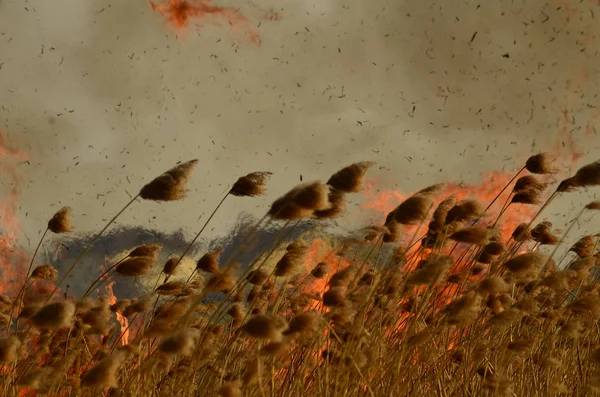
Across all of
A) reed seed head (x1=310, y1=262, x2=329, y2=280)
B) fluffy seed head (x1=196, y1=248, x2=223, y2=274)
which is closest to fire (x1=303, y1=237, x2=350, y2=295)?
reed seed head (x1=310, y1=262, x2=329, y2=280)

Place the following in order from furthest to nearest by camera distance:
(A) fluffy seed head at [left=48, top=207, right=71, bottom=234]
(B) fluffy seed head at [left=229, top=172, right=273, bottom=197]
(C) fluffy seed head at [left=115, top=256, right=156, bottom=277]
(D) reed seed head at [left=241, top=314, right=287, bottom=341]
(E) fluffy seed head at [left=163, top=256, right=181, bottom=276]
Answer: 1. (E) fluffy seed head at [left=163, top=256, right=181, bottom=276]
2. (A) fluffy seed head at [left=48, top=207, right=71, bottom=234]
3. (C) fluffy seed head at [left=115, top=256, right=156, bottom=277]
4. (B) fluffy seed head at [left=229, top=172, right=273, bottom=197]
5. (D) reed seed head at [left=241, top=314, right=287, bottom=341]

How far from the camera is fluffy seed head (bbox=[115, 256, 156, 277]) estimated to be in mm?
2008

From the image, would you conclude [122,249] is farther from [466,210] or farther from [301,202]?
[301,202]

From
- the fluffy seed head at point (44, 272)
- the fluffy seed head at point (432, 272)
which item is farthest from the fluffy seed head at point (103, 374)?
the fluffy seed head at point (44, 272)

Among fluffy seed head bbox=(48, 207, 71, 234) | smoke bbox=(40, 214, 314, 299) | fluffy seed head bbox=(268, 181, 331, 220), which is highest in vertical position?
fluffy seed head bbox=(268, 181, 331, 220)

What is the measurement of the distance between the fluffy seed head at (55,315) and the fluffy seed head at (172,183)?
393mm

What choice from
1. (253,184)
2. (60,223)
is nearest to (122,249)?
(60,223)

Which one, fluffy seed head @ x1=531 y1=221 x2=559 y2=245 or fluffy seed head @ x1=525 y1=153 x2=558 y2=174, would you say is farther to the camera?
fluffy seed head @ x1=531 y1=221 x2=559 y2=245

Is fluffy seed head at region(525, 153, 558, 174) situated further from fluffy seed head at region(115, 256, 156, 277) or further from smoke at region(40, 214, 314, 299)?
smoke at region(40, 214, 314, 299)

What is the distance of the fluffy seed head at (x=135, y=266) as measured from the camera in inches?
79.0

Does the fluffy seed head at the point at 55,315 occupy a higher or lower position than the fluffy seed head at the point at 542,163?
higher

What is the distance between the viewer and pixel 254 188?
1.88 m

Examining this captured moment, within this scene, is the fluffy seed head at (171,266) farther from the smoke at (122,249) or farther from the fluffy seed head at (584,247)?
the smoke at (122,249)

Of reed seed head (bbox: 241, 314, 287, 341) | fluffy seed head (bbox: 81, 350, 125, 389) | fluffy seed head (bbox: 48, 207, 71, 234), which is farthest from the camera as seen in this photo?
fluffy seed head (bbox: 48, 207, 71, 234)
